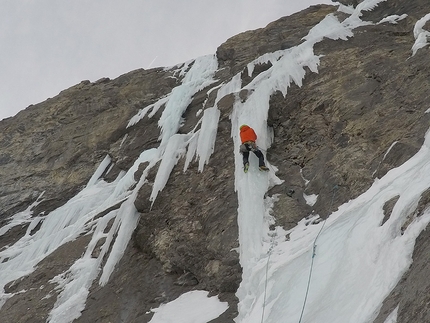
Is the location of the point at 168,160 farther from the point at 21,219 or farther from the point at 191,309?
the point at 21,219

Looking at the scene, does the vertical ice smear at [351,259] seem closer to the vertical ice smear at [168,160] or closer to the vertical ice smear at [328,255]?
the vertical ice smear at [328,255]

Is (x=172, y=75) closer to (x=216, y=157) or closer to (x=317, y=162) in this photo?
(x=216, y=157)

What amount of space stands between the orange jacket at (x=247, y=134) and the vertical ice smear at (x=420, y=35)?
461cm

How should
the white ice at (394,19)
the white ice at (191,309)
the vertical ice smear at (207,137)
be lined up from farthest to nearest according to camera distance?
the white ice at (394,19), the vertical ice smear at (207,137), the white ice at (191,309)

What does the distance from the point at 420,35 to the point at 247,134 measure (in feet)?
18.1

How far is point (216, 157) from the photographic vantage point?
1123 cm

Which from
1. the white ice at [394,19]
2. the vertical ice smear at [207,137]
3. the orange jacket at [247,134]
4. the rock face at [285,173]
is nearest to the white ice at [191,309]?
the rock face at [285,173]

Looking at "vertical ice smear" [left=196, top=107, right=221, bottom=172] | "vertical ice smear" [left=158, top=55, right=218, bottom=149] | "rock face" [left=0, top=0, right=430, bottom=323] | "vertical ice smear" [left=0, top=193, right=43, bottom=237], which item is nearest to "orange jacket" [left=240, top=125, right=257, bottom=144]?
"rock face" [left=0, top=0, right=430, bottom=323]

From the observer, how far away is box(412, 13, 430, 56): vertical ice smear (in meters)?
11.6

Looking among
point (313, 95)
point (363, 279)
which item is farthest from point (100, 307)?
point (313, 95)

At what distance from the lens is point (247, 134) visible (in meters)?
10.3

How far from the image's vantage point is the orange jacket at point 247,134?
404 inches

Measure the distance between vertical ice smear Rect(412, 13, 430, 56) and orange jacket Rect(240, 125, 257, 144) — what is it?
461 cm

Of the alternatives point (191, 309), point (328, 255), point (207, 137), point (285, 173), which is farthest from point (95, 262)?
point (328, 255)
